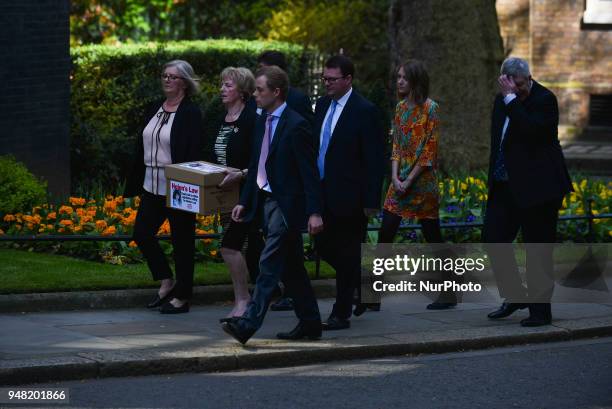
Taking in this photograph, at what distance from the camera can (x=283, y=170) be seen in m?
8.71

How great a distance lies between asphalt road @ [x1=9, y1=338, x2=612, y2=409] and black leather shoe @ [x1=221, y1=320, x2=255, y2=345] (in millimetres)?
283

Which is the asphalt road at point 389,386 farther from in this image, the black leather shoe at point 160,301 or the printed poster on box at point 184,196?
the black leather shoe at point 160,301

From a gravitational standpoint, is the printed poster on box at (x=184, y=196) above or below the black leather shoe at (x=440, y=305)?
above

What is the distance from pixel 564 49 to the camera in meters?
24.4

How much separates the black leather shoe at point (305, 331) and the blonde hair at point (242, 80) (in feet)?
5.76

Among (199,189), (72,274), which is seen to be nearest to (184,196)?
(199,189)

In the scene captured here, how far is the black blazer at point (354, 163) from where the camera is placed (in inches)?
366

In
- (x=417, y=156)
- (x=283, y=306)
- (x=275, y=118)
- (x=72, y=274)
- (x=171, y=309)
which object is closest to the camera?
(x=275, y=118)

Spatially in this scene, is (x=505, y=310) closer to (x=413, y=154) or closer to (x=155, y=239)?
(x=413, y=154)

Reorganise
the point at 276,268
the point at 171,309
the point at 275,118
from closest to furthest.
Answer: the point at 276,268 < the point at 275,118 < the point at 171,309

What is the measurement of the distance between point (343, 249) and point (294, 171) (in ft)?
3.03

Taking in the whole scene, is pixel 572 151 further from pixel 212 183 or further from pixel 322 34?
pixel 212 183

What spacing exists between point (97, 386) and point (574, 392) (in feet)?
9.04

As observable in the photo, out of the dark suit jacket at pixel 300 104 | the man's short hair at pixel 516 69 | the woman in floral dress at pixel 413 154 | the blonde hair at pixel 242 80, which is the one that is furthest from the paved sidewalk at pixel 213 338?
the man's short hair at pixel 516 69
